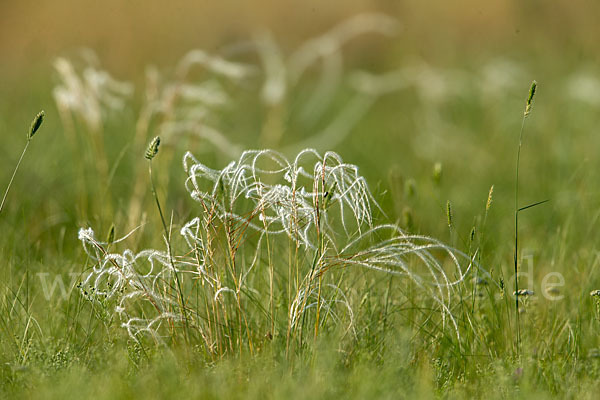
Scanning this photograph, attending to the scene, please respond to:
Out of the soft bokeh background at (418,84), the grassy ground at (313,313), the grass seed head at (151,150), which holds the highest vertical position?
the soft bokeh background at (418,84)

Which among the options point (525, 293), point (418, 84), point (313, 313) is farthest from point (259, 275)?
point (418, 84)

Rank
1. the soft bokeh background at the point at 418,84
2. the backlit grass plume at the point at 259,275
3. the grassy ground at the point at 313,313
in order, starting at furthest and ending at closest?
the soft bokeh background at the point at 418,84, the backlit grass plume at the point at 259,275, the grassy ground at the point at 313,313

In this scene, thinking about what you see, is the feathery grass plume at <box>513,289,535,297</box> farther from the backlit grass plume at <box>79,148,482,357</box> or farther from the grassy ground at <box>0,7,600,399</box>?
the backlit grass plume at <box>79,148,482,357</box>

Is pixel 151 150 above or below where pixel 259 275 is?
above

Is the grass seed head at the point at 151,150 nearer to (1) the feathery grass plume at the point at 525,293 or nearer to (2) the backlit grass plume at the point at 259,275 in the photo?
(2) the backlit grass plume at the point at 259,275

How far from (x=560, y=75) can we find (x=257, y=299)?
4863 mm

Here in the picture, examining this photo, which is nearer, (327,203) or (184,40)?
(327,203)

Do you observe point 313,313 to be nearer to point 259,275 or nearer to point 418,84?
point 259,275

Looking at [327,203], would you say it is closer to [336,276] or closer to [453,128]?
[336,276]

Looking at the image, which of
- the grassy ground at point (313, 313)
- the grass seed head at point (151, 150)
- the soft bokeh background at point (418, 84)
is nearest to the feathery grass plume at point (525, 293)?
the grassy ground at point (313, 313)

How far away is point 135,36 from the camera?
5.16 m

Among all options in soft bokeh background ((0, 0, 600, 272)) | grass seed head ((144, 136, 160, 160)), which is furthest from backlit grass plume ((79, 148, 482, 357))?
soft bokeh background ((0, 0, 600, 272))

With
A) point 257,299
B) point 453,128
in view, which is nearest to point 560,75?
point 453,128

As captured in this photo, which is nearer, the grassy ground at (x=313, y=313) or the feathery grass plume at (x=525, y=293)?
the grassy ground at (x=313, y=313)
